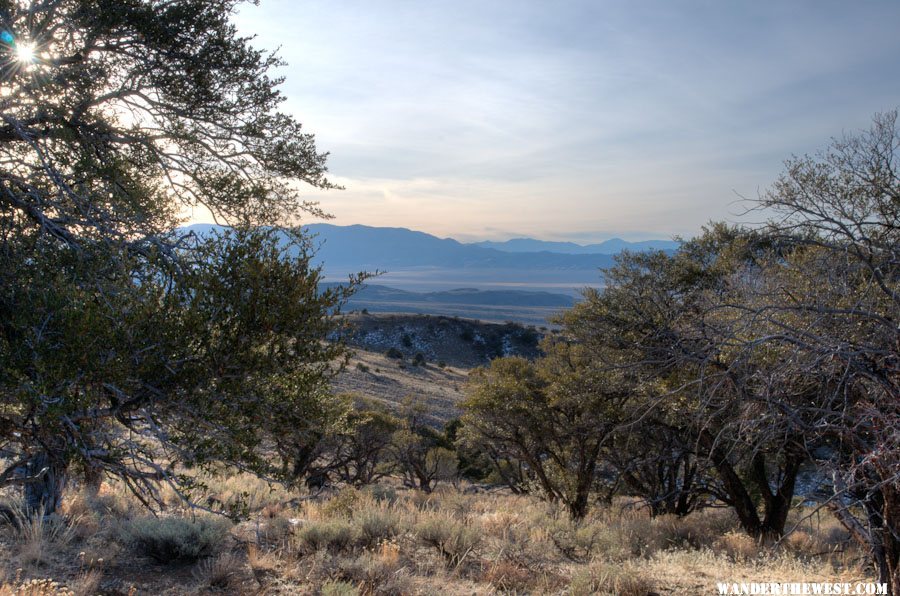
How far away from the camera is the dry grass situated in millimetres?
5844

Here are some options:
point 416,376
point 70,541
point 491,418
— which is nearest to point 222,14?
point 70,541

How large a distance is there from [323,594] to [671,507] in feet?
44.1

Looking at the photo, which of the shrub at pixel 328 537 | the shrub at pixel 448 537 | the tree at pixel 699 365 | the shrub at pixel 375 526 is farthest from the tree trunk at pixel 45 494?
the tree at pixel 699 365

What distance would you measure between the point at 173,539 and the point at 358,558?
2.23 m

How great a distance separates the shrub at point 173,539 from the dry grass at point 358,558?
1.1 inches

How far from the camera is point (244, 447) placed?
4801 millimetres

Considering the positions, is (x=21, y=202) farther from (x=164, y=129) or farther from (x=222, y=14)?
(x=222, y=14)

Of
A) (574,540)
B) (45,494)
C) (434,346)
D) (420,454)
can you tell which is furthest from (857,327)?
(434,346)

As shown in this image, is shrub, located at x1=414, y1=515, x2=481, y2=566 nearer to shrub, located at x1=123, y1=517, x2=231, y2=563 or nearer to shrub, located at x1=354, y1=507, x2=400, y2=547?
shrub, located at x1=354, y1=507, x2=400, y2=547

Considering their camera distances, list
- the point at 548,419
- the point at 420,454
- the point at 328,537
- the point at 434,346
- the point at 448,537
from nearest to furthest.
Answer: the point at 328,537, the point at 448,537, the point at 548,419, the point at 420,454, the point at 434,346

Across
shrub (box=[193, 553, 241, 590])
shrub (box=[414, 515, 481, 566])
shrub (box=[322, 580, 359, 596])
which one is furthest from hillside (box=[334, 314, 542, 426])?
shrub (box=[322, 580, 359, 596])

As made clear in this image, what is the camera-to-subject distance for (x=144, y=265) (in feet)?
17.3

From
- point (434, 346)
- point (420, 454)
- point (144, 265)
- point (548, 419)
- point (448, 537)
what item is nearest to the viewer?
point (144, 265)

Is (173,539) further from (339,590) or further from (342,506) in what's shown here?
(342,506)
